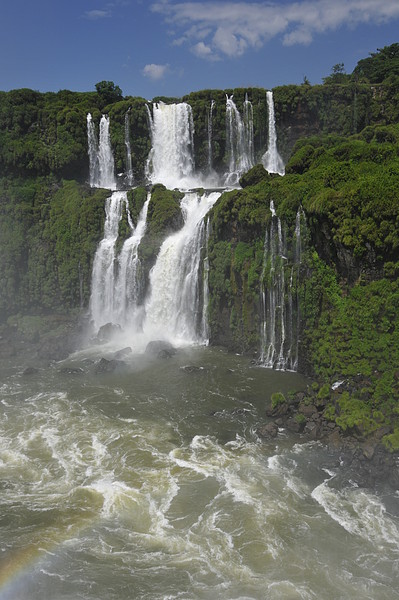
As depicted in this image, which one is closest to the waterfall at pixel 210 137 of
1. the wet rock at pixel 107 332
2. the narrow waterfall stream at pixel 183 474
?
the narrow waterfall stream at pixel 183 474

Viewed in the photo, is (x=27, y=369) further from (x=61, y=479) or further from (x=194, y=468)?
(x=194, y=468)

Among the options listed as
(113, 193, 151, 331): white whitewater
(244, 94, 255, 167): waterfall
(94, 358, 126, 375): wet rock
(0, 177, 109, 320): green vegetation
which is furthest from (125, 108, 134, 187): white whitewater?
(94, 358, 126, 375): wet rock

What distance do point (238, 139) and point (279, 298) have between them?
74.4 feet

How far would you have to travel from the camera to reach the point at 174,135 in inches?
1837

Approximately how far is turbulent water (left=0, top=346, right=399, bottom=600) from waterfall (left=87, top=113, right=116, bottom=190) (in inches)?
1057

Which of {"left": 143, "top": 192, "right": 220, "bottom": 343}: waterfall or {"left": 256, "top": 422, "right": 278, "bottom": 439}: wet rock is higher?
{"left": 143, "top": 192, "right": 220, "bottom": 343}: waterfall

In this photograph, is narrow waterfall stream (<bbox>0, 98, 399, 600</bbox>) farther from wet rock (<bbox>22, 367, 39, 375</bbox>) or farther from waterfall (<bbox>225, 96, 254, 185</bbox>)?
waterfall (<bbox>225, 96, 254, 185</bbox>)

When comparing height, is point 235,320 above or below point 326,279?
below

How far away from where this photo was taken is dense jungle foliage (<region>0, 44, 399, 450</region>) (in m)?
24.0

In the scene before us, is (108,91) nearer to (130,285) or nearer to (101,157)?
(101,157)

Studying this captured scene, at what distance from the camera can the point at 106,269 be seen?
126ft

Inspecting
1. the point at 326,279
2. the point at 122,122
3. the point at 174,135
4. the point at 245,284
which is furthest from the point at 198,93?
the point at 326,279

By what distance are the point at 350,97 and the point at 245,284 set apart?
1027 inches

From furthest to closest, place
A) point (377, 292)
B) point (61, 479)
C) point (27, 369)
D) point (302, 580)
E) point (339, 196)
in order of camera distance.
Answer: point (27, 369)
point (339, 196)
point (377, 292)
point (61, 479)
point (302, 580)
